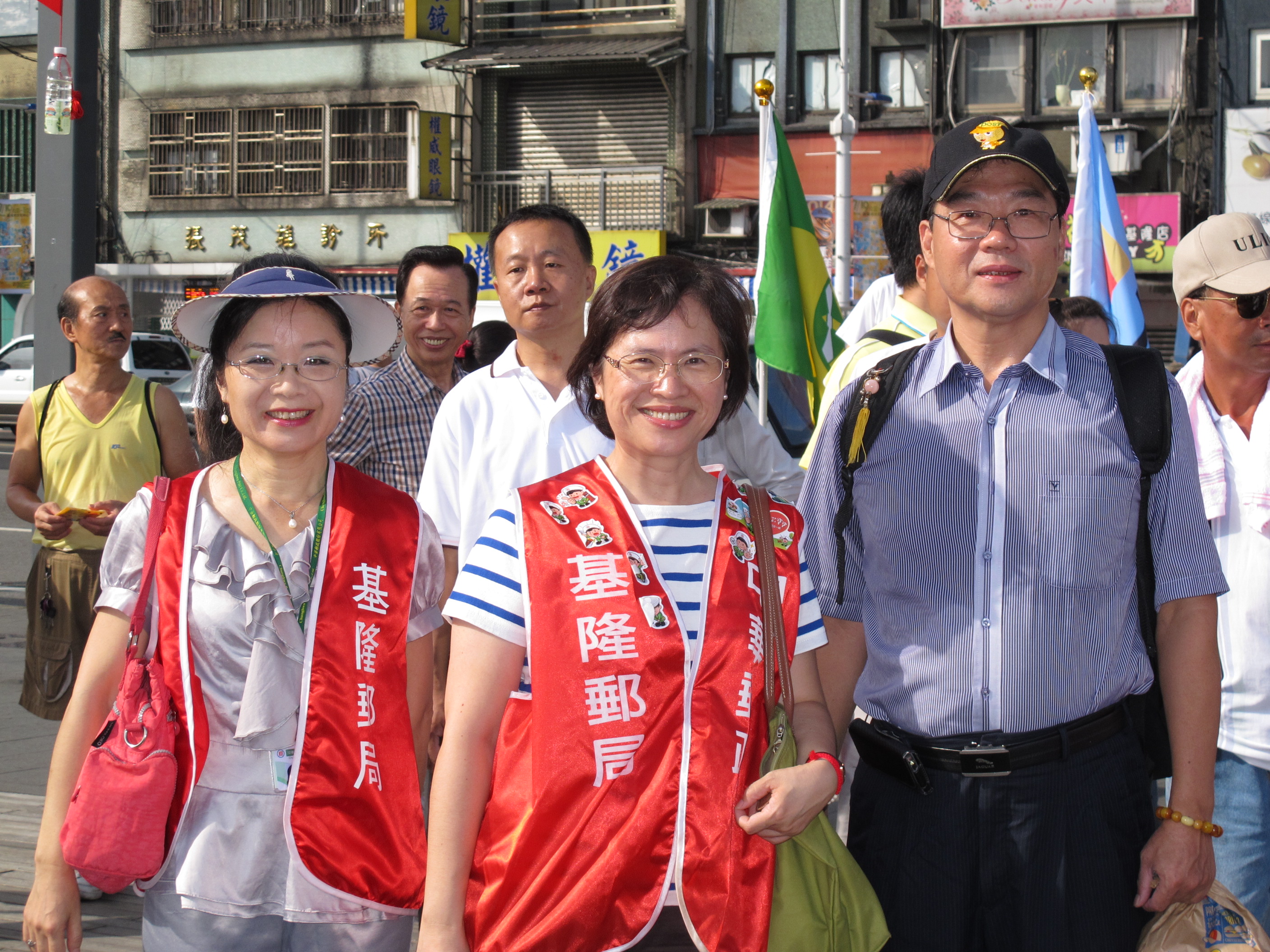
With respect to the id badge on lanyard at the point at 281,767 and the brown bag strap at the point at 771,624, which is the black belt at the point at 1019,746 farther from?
the id badge on lanyard at the point at 281,767

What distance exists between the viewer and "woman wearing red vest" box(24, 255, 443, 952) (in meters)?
2.26

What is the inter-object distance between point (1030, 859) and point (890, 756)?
12.0 inches

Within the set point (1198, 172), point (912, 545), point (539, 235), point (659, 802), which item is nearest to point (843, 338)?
point (539, 235)

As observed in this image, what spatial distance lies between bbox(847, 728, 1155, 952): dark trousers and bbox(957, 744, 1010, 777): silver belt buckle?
0.01 meters

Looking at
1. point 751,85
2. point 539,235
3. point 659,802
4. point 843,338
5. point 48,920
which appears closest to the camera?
point 659,802

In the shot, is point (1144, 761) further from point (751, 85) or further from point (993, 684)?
point (751, 85)

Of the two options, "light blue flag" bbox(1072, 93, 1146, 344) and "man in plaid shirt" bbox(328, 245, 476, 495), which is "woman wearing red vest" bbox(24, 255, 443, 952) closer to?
"man in plaid shirt" bbox(328, 245, 476, 495)

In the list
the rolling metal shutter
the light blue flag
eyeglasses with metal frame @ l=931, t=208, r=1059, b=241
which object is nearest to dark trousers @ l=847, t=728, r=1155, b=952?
eyeglasses with metal frame @ l=931, t=208, r=1059, b=241

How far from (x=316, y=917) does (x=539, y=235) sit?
192 cm

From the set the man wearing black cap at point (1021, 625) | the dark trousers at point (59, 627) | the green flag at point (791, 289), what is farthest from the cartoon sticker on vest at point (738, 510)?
the green flag at point (791, 289)

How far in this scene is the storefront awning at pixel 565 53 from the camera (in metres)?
20.2

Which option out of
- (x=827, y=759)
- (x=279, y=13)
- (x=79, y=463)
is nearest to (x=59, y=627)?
(x=79, y=463)

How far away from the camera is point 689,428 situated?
7.30 feet

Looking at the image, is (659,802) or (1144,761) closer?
(659,802)
